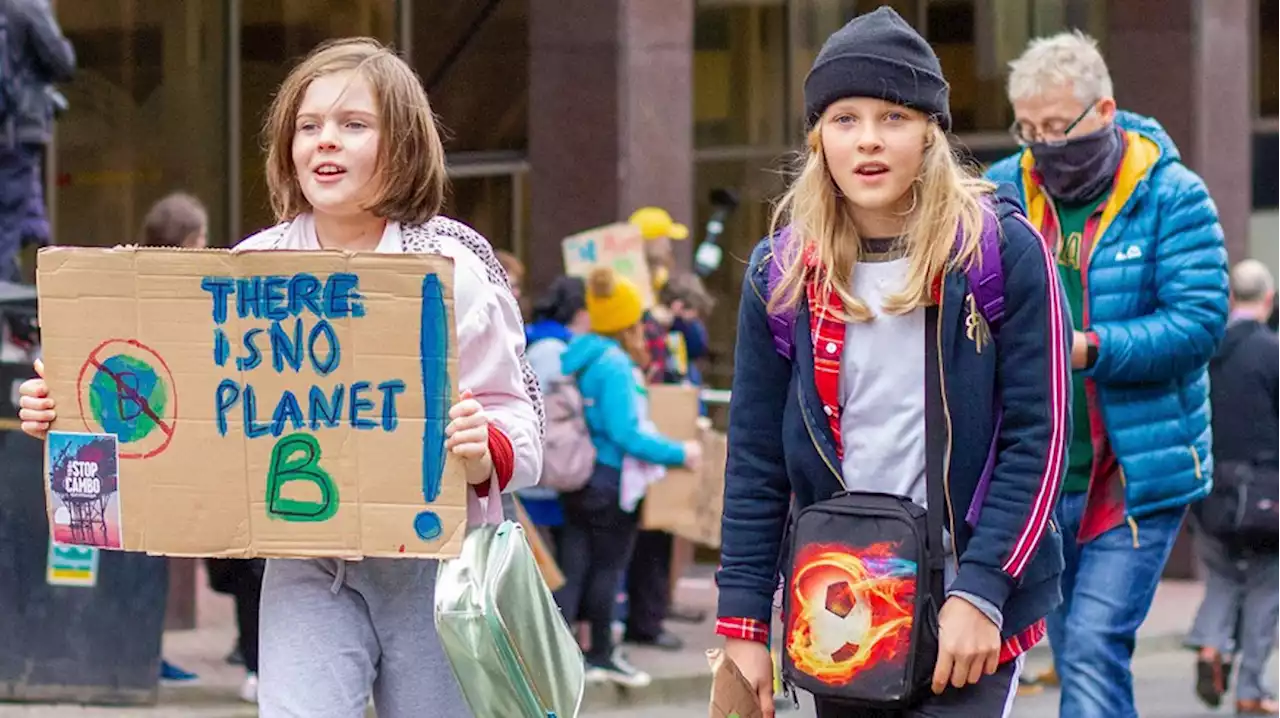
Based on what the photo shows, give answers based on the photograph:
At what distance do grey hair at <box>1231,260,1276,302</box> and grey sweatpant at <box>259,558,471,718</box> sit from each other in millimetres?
7134

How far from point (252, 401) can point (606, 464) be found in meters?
6.40

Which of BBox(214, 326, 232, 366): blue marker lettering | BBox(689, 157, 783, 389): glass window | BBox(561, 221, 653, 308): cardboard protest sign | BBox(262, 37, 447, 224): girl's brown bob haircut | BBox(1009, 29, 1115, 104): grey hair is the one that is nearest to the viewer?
BBox(214, 326, 232, 366): blue marker lettering

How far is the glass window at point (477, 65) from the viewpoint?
14.9m

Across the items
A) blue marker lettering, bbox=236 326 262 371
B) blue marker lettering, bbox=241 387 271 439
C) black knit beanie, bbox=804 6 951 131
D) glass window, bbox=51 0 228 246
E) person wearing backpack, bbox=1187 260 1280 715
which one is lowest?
person wearing backpack, bbox=1187 260 1280 715

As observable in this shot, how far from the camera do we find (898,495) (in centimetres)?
437

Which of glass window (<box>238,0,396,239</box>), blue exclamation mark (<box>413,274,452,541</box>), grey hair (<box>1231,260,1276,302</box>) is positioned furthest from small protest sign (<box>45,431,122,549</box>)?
glass window (<box>238,0,396,239</box>)

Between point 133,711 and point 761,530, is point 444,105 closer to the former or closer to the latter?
point 133,711

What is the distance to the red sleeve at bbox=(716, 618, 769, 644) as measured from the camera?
452 centimetres

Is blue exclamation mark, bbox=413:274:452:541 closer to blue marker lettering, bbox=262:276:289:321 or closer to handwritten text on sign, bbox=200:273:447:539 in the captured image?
handwritten text on sign, bbox=200:273:447:539

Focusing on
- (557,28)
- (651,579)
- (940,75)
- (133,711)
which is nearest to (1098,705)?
(940,75)

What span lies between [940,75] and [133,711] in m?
5.94

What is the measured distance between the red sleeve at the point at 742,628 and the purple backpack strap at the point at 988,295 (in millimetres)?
441

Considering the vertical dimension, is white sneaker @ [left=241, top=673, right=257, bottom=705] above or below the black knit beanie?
below

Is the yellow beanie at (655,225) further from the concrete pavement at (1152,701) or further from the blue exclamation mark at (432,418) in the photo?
the blue exclamation mark at (432,418)
